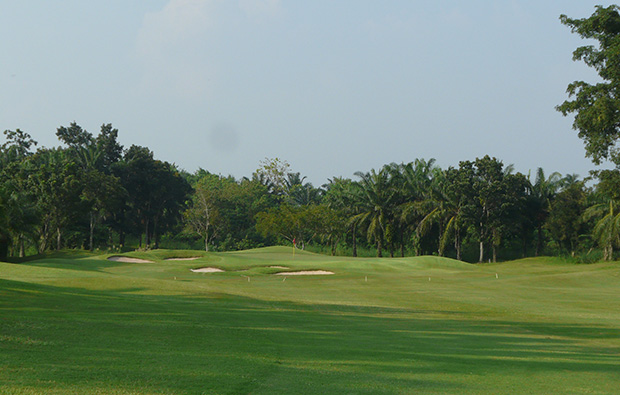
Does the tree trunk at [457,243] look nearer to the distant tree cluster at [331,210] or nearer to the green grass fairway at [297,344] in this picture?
the distant tree cluster at [331,210]

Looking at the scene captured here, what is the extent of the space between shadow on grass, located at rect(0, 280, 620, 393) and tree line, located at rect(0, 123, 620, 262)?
164ft

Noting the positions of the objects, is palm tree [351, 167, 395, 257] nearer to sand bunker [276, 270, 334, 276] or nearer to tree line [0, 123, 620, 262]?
tree line [0, 123, 620, 262]

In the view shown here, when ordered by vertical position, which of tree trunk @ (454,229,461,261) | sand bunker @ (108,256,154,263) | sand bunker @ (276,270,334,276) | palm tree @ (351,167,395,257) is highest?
palm tree @ (351,167,395,257)

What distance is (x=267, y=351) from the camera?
11.7 m

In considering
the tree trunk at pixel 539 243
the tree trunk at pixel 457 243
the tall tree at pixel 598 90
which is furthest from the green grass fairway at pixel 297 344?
the tree trunk at pixel 539 243

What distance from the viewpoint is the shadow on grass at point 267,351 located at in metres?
8.84

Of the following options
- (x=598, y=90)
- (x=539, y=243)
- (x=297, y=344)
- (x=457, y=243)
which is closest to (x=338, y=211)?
(x=457, y=243)

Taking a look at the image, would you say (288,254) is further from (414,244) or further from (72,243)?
(72,243)

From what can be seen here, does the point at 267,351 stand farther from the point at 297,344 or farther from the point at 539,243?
the point at 539,243

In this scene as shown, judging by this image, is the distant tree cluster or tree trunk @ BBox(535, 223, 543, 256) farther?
tree trunk @ BBox(535, 223, 543, 256)

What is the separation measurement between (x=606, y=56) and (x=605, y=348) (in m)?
31.0

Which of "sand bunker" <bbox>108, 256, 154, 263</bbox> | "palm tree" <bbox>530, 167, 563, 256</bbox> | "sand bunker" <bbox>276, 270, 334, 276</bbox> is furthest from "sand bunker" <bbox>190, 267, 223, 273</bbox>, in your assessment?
"palm tree" <bbox>530, 167, 563, 256</bbox>

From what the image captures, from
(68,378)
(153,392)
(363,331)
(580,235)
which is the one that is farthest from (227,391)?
(580,235)

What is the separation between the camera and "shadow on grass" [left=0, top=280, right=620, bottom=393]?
29.0ft
